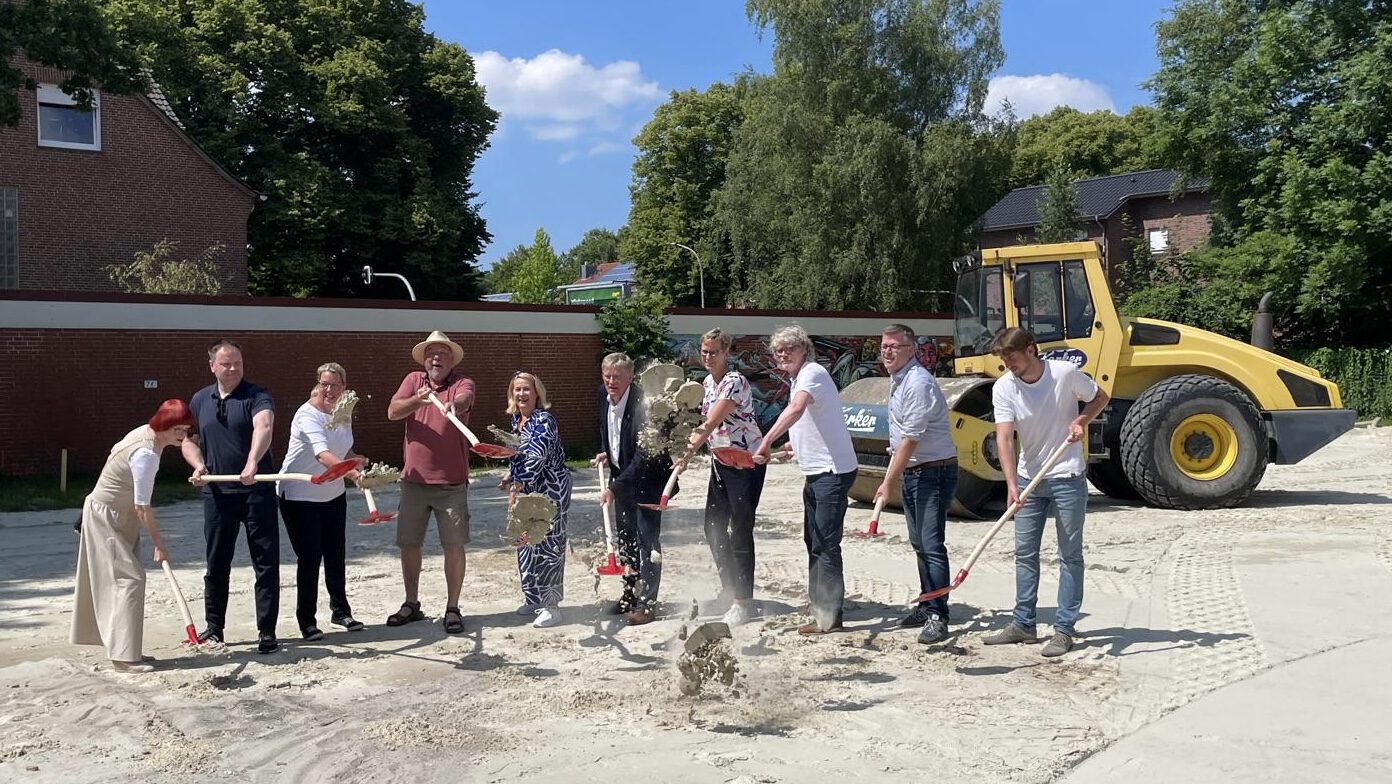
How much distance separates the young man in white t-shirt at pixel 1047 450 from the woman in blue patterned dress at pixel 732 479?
5.02 ft

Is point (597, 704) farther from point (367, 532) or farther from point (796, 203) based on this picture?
point (796, 203)

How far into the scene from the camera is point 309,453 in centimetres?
696

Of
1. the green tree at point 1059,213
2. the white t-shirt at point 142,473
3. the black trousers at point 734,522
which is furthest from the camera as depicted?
the green tree at point 1059,213

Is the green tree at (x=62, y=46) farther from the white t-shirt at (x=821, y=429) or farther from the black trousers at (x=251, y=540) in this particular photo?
the white t-shirt at (x=821, y=429)

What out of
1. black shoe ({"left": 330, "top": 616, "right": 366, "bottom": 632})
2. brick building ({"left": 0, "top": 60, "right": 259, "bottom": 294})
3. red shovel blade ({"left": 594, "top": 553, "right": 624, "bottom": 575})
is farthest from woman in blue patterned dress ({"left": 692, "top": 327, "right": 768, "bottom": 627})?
brick building ({"left": 0, "top": 60, "right": 259, "bottom": 294})

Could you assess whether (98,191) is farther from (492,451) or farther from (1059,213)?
(1059,213)

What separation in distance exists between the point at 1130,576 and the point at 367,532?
7502mm

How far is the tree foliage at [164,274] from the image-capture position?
23266 millimetres

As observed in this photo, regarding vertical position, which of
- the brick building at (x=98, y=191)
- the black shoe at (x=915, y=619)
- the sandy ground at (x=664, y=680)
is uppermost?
the brick building at (x=98, y=191)

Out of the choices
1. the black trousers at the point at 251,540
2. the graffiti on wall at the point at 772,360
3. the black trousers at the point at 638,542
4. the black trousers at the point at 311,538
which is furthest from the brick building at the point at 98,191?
the black trousers at the point at 638,542

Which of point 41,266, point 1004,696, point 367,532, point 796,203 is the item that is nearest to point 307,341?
point 367,532

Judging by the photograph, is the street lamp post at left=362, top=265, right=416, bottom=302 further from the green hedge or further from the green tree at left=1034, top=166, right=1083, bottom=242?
the green hedge

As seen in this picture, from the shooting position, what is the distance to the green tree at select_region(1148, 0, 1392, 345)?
25734 mm

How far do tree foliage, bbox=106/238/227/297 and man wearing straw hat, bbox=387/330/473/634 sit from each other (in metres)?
16.8
